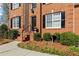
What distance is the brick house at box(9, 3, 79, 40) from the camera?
19.6m

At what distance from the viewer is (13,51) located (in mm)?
15672

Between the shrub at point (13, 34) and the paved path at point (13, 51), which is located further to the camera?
the shrub at point (13, 34)

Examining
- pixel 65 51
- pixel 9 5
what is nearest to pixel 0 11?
pixel 9 5

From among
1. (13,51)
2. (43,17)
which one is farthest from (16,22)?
(13,51)

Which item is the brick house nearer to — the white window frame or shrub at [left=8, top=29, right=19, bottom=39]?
the white window frame

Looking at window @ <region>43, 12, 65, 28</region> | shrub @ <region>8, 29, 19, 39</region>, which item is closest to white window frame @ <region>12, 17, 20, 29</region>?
shrub @ <region>8, 29, 19, 39</region>

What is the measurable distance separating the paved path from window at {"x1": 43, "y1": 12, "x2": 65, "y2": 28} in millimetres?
5038

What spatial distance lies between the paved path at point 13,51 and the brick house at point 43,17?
76.3 inches

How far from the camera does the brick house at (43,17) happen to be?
19.6 m

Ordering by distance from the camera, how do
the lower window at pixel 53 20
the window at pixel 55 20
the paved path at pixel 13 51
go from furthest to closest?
the lower window at pixel 53 20 < the window at pixel 55 20 < the paved path at pixel 13 51

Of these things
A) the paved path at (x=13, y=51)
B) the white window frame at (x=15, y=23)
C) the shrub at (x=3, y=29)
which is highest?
the white window frame at (x=15, y=23)

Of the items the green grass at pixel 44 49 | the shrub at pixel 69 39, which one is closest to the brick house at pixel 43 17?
the shrub at pixel 69 39

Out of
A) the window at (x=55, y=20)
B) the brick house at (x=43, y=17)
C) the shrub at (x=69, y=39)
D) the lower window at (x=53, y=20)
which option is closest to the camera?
the shrub at (x=69, y=39)

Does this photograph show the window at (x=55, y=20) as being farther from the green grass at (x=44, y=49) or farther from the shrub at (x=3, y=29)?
the green grass at (x=44, y=49)
